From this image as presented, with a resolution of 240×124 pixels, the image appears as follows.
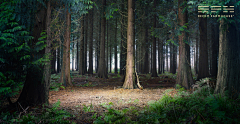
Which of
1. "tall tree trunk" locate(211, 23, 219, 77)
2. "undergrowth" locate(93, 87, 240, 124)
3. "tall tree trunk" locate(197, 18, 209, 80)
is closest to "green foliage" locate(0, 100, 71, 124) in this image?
"undergrowth" locate(93, 87, 240, 124)

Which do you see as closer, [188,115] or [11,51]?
[11,51]

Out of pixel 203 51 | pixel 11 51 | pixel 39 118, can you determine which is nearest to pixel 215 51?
pixel 203 51

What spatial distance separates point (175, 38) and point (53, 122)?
27.1ft

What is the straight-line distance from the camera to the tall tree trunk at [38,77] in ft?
14.8

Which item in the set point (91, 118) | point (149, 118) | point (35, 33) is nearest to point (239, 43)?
point (149, 118)

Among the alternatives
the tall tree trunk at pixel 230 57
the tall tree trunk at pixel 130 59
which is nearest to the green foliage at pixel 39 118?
the tall tree trunk at pixel 130 59

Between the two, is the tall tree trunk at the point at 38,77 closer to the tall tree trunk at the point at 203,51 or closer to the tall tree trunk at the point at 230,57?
the tall tree trunk at the point at 230,57

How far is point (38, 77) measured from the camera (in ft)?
15.3

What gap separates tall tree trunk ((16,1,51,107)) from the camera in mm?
4508

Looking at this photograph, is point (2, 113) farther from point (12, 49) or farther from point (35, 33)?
point (35, 33)

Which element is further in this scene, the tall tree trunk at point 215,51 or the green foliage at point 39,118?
the tall tree trunk at point 215,51

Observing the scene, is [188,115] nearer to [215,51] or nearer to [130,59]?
[130,59]

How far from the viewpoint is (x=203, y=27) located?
12.0m

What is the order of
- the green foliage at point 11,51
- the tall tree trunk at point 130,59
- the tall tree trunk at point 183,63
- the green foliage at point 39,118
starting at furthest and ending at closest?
the tall tree trunk at point 130,59 < the tall tree trunk at point 183,63 < the green foliage at point 11,51 < the green foliage at point 39,118
